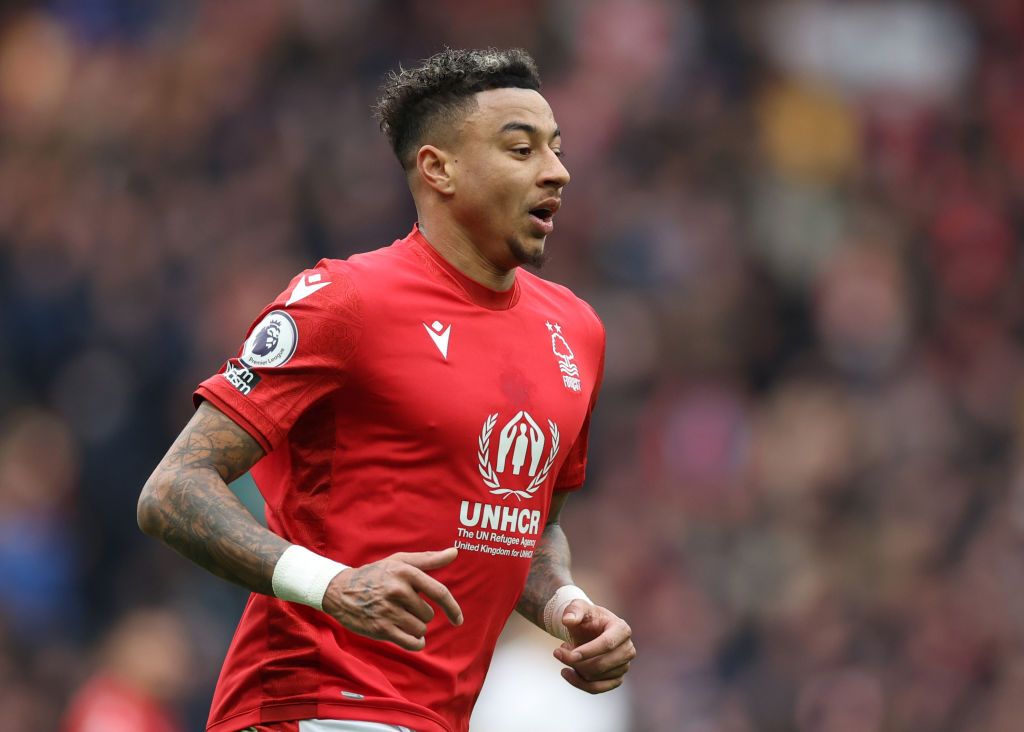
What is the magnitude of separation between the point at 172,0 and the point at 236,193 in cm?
272

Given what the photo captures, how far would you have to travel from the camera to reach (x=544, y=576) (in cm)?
518

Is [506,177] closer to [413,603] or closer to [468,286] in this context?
[468,286]

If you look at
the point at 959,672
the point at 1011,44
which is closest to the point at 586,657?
the point at 959,672

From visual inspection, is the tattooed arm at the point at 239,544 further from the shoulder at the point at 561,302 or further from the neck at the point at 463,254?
the shoulder at the point at 561,302

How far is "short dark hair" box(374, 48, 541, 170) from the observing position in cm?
496

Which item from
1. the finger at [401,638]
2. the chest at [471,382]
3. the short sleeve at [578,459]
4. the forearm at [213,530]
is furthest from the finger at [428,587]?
the short sleeve at [578,459]

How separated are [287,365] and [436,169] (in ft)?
2.89

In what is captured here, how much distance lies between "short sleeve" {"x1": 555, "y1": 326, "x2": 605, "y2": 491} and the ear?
729 millimetres

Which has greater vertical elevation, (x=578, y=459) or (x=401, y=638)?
(x=578, y=459)

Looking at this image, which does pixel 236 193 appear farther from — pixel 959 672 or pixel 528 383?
pixel 528 383

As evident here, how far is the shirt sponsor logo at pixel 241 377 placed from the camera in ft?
14.5

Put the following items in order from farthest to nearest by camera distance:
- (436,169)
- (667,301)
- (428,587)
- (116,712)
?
1. (667,301)
2. (116,712)
3. (436,169)
4. (428,587)

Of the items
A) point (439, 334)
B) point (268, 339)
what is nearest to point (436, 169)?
point (439, 334)

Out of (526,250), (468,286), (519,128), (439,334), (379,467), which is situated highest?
(519,128)
